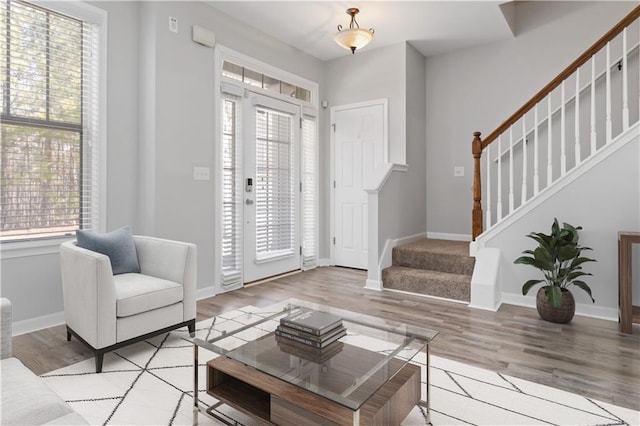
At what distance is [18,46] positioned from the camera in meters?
2.84

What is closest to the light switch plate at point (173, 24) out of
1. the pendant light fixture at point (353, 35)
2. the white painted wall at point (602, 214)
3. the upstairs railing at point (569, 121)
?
the pendant light fixture at point (353, 35)

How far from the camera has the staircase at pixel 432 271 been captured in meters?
3.82

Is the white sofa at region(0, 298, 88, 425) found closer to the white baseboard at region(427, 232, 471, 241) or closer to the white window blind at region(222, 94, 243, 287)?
the white window blind at region(222, 94, 243, 287)

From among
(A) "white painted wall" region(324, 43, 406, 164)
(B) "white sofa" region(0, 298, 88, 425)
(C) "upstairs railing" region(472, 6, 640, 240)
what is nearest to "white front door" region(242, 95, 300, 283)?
(A) "white painted wall" region(324, 43, 406, 164)

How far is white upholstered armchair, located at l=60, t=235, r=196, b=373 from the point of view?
2260 mm

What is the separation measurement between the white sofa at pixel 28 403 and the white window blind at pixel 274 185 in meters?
3.19

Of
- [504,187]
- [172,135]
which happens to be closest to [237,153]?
[172,135]

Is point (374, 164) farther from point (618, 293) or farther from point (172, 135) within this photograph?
point (618, 293)

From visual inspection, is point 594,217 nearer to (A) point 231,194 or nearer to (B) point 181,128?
(A) point 231,194

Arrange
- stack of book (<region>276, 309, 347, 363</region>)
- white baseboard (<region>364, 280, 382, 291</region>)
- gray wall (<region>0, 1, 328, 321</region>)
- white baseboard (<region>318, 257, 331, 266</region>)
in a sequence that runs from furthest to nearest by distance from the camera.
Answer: white baseboard (<region>318, 257, 331, 266</region>)
white baseboard (<region>364, 280, 382, 291</region>)
gray wall (<region>0, 1, 328, 321</region>)
stack of book (<region>276, 309, 347, 363</region>)

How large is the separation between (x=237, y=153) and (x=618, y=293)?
12.6ft

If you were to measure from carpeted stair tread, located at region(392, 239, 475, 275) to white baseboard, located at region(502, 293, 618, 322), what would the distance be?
490 millimetres

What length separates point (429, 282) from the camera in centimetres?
395

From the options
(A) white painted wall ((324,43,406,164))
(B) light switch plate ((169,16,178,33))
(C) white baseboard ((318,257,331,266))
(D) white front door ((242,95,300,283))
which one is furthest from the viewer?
(C) white baseboard ((318,257,331,266))
